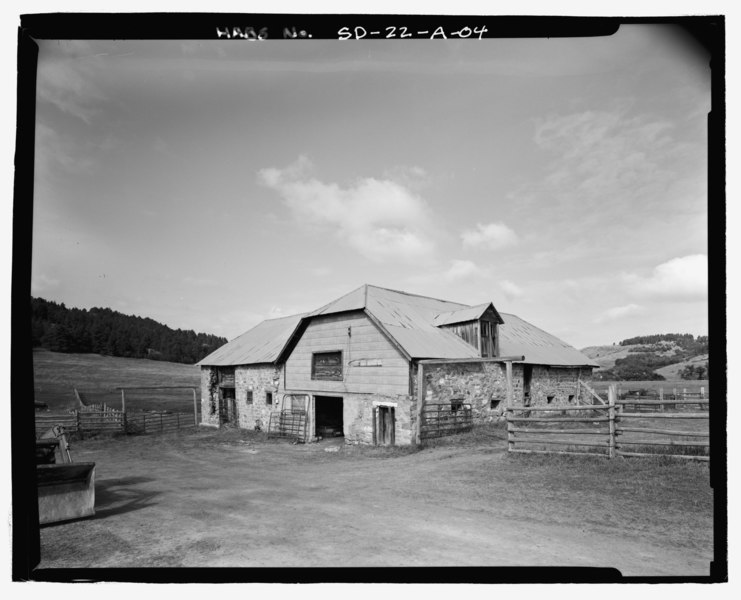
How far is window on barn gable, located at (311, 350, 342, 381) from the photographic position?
63.8 feet

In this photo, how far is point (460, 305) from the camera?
87.7 feet

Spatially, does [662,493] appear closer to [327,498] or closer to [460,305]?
[327,498]

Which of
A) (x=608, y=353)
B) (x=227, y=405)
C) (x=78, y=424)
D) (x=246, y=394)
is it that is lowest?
(x=78, y=424)

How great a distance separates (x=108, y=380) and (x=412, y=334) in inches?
1633

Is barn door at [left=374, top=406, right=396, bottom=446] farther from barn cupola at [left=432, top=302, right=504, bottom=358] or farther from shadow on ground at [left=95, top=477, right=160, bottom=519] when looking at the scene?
shadow on ground at [left=95, top=477, right=160, bottom=519]

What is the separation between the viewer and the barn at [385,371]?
17328 millimetres

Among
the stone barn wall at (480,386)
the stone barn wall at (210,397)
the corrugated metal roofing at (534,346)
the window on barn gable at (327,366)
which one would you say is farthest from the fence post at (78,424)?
the corrugated metal roofing at (534,346)

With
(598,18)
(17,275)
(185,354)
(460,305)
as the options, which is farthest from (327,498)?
(185,354)

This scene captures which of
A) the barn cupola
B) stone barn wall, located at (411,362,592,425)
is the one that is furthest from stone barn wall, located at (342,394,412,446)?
the barn cupola

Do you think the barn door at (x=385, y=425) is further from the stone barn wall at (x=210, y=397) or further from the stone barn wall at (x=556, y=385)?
the stone barn wall at (x=210, y=397)

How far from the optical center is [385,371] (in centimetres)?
1753

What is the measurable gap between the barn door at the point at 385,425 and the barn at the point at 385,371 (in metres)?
0.04

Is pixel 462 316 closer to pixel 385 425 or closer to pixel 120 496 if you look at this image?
pixel 385 425

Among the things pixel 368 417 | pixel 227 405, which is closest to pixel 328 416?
pixel 368 417
